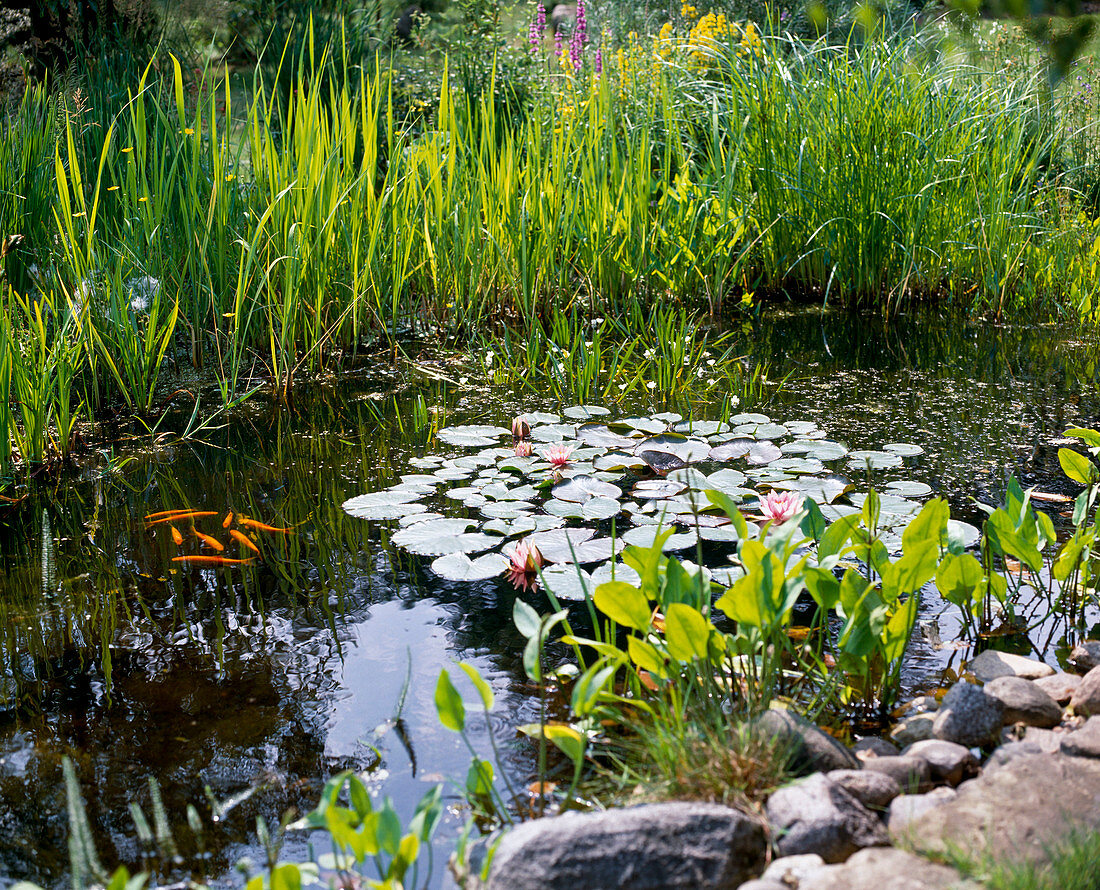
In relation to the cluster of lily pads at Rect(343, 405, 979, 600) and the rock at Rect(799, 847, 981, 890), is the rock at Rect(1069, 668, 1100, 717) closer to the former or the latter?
the cluster of lily pads at Rect(343, 405, 979, 600)

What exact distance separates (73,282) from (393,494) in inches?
50.0

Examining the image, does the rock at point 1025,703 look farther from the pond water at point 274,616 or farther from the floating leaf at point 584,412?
the floating leaf at point 584,412

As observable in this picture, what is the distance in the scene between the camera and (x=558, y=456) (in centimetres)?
224

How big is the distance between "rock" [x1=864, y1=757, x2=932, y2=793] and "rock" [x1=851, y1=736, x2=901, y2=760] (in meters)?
0.03

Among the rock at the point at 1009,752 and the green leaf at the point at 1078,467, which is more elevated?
the green leaf at the point at 1078,467

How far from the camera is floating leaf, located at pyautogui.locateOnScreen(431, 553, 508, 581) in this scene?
5.81 feet

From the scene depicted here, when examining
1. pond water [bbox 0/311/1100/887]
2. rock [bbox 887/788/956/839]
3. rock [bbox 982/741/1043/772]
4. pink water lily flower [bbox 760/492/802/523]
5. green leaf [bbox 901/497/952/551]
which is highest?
green leaf [bbox 901/497/952/551]

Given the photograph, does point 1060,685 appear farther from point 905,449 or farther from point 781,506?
point 905,449

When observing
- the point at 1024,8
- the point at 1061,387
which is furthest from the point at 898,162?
the point at 1024,8

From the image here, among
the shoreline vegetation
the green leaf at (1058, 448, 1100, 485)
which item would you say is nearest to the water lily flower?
the shoreline vegetation

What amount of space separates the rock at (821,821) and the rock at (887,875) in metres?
0.04

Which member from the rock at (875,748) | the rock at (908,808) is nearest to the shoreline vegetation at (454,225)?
the rock at (875,748)

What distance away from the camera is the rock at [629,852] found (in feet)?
3.25

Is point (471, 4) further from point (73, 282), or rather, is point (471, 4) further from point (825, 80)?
point (73, 282)
